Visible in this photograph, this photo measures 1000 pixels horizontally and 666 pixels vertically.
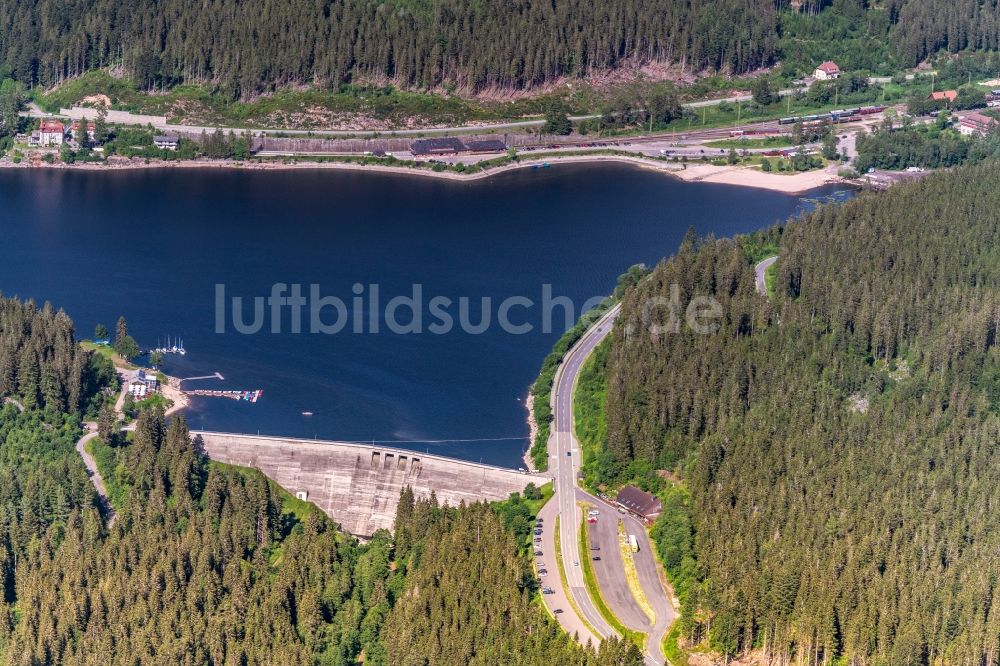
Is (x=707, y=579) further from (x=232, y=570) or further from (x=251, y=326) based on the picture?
(x=251, y=326)

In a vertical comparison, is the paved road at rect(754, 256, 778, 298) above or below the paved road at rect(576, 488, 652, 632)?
above

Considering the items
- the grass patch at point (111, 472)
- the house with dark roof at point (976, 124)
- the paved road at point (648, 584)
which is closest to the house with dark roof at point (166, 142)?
the grass patch at point (111, 472)

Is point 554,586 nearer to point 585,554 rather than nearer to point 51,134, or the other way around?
point 585,554

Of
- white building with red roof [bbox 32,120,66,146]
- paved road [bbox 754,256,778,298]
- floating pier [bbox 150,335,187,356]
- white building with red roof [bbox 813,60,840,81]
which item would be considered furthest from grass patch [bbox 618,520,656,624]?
white building with red roof [bbox 813,60,840,81]

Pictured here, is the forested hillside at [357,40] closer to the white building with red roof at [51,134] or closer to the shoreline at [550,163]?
the white building with red roof at [51,134]

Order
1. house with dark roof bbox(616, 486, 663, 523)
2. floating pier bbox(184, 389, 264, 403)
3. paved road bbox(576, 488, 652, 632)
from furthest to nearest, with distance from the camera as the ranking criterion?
floating pier bbox(184, 389, 264, 403)
house with dark roof bbox(616, 486, 663, 523)
paved road bbox(576, 488, 652, 632)

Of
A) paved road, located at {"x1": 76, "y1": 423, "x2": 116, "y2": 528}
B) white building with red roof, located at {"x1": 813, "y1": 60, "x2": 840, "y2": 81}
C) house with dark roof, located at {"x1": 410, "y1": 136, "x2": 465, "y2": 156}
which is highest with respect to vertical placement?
white building with red roof, located at {"x1": 813, "y1": 60, "x2": 840, "y2": 81}

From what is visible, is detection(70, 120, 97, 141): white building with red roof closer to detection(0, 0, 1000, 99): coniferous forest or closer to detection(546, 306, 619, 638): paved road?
detection(0, 0, 1000, 99): coniferous forest
